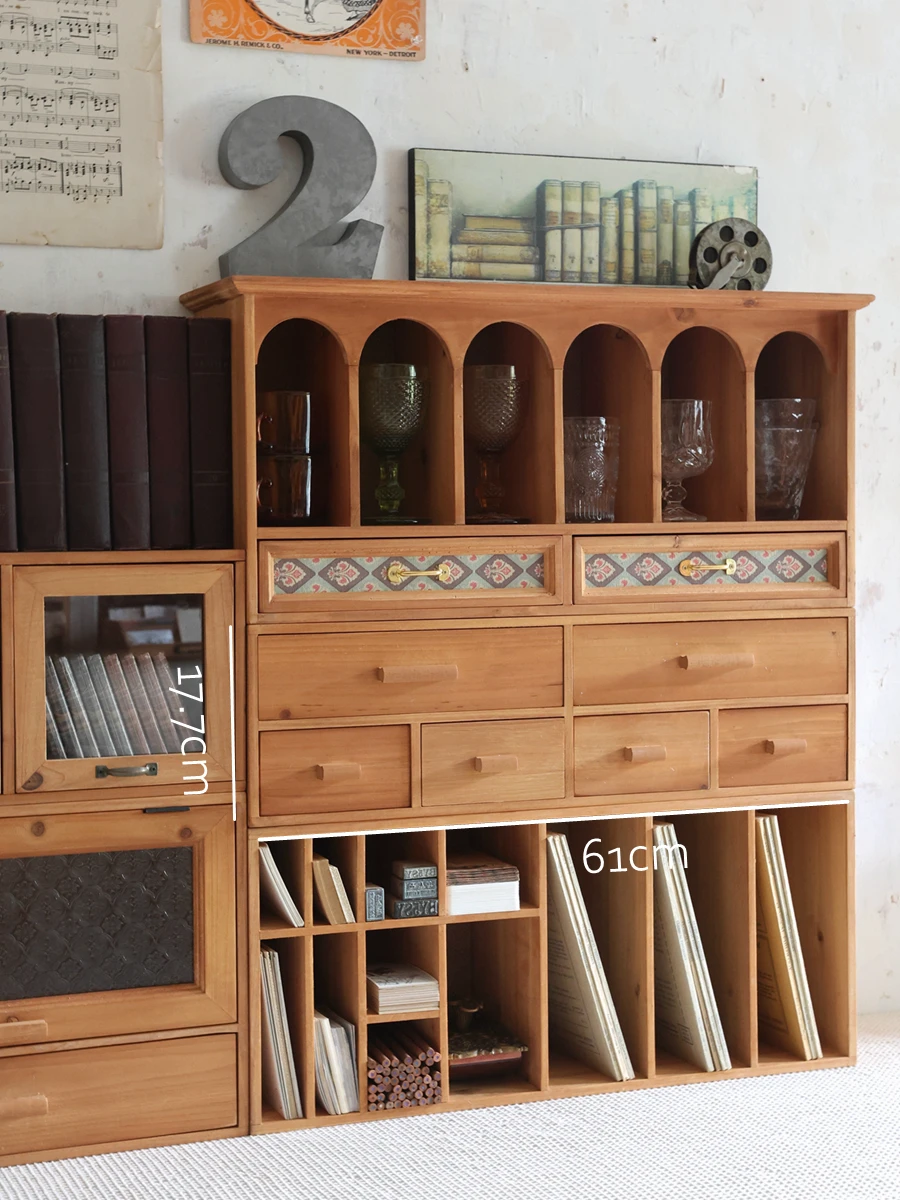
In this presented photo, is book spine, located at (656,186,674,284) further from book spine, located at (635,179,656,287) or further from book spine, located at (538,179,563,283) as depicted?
book spine, located at (538,179,563,283)

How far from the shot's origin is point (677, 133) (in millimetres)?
2969

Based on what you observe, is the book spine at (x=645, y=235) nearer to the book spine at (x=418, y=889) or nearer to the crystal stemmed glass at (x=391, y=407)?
the crystal stemmed glass at (x=391, y=407)

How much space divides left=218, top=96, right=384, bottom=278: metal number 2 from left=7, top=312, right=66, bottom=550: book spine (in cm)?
45

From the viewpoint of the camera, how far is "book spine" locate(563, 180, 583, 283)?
2.88 metres

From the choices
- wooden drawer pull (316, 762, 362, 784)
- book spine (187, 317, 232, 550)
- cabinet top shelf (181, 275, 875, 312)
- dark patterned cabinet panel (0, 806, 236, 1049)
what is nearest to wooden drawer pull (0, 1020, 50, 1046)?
dark patterned cabinet panel (0, 806, 236, 1049)

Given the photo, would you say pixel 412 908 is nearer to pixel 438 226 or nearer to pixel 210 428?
pixel 210 428

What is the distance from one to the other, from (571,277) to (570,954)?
4.21 feet

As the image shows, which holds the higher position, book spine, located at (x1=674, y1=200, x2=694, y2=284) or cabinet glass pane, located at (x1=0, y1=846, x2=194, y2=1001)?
book spine, located at (x1=674, y1=200, x2=694, y2=284)

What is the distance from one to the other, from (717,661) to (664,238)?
2.88 feet

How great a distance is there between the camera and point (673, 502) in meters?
2.76

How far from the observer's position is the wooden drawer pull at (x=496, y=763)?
2527mm

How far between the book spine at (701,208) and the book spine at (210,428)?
102cm

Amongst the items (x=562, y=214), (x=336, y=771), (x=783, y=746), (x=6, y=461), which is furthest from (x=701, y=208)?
(x=6, y=461)

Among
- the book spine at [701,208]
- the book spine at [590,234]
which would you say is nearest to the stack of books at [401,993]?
the book spine at [590,234]
